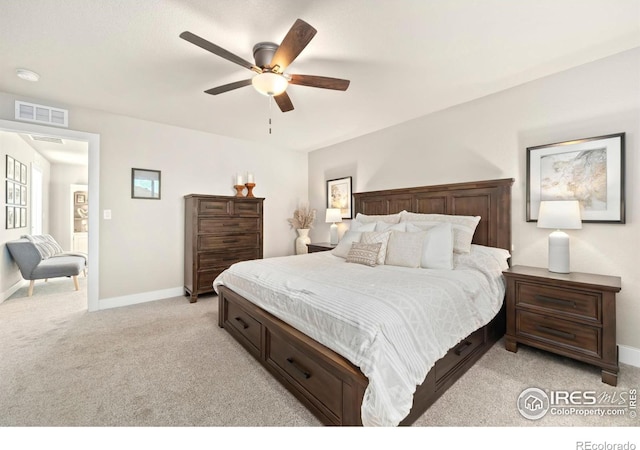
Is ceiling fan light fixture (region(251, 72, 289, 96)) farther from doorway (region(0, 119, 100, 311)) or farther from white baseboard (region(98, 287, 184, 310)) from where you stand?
white baseboard (region(98, 287, 184, 310))

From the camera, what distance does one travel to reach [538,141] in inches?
102

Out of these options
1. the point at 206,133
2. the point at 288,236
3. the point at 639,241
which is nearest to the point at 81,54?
the point at 206,133

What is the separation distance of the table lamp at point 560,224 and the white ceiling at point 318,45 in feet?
4.12

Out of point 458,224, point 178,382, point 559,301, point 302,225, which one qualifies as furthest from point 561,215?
point 302,225

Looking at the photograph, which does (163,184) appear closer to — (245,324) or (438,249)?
(245,324)

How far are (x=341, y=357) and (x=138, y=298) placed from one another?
352 cm

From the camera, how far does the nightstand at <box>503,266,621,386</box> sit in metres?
1.89

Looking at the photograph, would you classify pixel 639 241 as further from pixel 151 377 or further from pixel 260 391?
pixel 151 377

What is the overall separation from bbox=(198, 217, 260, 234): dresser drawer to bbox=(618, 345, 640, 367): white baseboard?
4.21 meters

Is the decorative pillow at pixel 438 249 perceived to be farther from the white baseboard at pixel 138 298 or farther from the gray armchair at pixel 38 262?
the gray armchair at pixel 38 262

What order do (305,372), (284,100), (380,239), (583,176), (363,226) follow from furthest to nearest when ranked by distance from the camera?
(363,226) < (380,239) < (284,100) < (583,176) < (305,372)

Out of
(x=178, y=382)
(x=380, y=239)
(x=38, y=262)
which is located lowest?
(x=178, y=382)

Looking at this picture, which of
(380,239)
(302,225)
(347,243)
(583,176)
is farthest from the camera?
(302,225)

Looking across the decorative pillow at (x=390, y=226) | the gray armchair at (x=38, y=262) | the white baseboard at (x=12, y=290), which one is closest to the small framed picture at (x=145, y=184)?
the gray armchair at (x=38, y=262)
